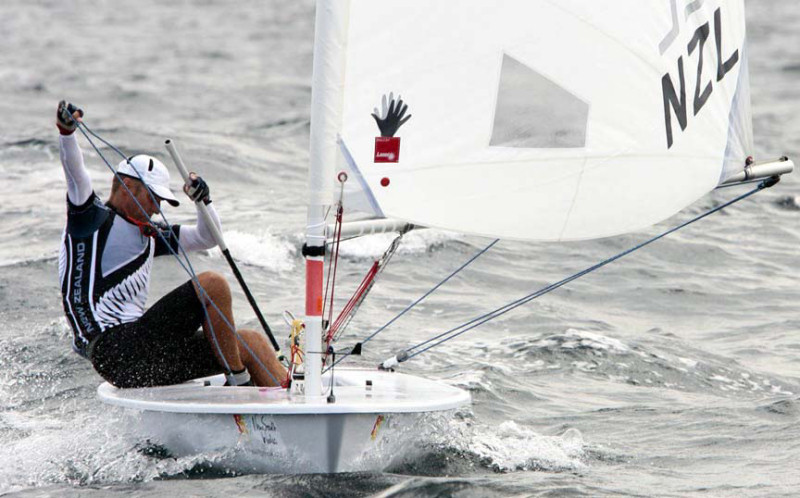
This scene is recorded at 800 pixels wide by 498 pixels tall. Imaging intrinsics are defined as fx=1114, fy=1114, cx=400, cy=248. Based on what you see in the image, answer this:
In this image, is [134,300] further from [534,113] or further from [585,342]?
[585,342]

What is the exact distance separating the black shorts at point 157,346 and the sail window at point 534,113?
1400mm

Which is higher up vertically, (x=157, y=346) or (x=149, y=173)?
(x=149, y=173)

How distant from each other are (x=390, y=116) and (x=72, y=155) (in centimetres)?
121

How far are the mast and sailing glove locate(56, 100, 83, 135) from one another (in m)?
0.86

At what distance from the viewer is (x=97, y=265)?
4391 mm

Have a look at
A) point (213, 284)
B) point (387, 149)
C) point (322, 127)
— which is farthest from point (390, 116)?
point (213, 284)

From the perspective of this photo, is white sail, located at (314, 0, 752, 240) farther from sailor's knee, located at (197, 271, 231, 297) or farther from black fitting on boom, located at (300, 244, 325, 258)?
sailor's knee, located at (197, 271, 231, 297)

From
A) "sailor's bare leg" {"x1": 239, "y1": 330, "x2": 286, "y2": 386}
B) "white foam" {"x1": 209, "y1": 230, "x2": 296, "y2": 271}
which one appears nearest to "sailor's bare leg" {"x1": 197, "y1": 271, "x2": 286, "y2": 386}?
"sailor's bare leg" {"x1": 239, "y1": 330, "x2": 286, "y2": 386}

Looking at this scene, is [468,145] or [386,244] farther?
[386,244]

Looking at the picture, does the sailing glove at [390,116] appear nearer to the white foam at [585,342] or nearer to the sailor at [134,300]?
the sailor at [134,300]

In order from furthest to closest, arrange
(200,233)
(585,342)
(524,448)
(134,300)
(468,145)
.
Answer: (585,342) < (524,448) < (200,233) < (134,300) < (468,145)

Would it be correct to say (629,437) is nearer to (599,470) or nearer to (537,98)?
(599,470)

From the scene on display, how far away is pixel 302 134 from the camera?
13.6 metres

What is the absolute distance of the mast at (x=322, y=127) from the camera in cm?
385
